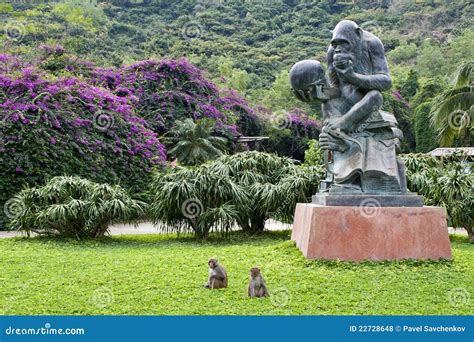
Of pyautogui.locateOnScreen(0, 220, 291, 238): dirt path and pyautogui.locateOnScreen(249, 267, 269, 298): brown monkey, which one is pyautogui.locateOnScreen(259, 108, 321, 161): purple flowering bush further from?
pyautogui.locateOnScreen(249, 267, 269, 298): brown monkey

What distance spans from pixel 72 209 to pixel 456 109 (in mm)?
13135

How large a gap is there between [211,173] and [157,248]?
87.7 inches

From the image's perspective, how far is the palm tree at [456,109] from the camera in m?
18.5

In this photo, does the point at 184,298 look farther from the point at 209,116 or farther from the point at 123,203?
the point at 209,116

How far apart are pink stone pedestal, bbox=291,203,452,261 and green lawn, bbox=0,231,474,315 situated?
0.18 meters

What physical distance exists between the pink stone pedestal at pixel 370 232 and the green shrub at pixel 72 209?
17.7 ft

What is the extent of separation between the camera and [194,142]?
2336 centimetres

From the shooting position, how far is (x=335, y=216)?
7.48m

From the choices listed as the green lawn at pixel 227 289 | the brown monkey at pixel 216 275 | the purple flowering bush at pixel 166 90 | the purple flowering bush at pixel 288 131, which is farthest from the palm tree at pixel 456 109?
the purple flowering bush at pixel 288 131

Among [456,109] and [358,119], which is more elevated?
[456,109]

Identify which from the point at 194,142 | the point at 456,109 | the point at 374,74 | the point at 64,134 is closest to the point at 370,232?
the point at 374,74

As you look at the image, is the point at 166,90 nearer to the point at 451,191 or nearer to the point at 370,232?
the point at 451,191

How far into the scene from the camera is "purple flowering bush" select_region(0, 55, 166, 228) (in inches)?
579

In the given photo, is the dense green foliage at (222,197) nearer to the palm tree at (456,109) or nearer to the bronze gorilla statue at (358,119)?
the bronze gorilla statue at (358,119)
